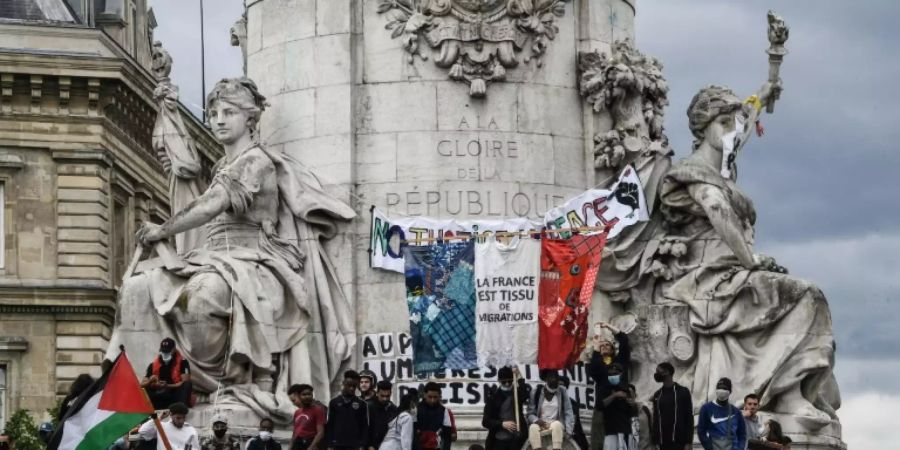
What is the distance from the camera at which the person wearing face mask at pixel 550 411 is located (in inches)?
1394

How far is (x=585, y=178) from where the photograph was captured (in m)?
39.1

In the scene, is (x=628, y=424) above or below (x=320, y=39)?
below

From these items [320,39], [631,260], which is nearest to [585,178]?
[631,260]

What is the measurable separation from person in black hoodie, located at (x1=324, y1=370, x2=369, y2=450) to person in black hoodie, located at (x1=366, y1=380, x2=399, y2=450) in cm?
6

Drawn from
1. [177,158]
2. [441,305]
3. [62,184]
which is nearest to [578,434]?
[441,305]

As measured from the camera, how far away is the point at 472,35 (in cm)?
3869

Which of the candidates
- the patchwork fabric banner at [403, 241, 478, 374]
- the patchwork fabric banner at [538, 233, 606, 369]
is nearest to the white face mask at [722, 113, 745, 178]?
the patchwork fabric banner at [538, 233, 606, 369]

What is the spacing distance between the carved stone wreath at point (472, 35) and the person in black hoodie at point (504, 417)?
13.6 ft

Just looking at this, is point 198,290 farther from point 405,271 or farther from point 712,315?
point 712,315

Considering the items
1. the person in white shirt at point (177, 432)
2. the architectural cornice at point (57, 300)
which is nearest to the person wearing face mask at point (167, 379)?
the person in white shirt at point (177, 432)

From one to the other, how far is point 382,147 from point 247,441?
4127 millimetres

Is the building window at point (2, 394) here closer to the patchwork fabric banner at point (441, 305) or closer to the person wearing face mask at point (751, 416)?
the patchwork fabric banner at point (441, 305)

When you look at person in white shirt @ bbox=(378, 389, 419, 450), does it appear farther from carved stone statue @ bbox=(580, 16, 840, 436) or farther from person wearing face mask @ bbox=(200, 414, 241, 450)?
carved stone statue @ bbox=(580, 16, 840, 436)

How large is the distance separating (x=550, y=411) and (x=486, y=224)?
3358 mm
